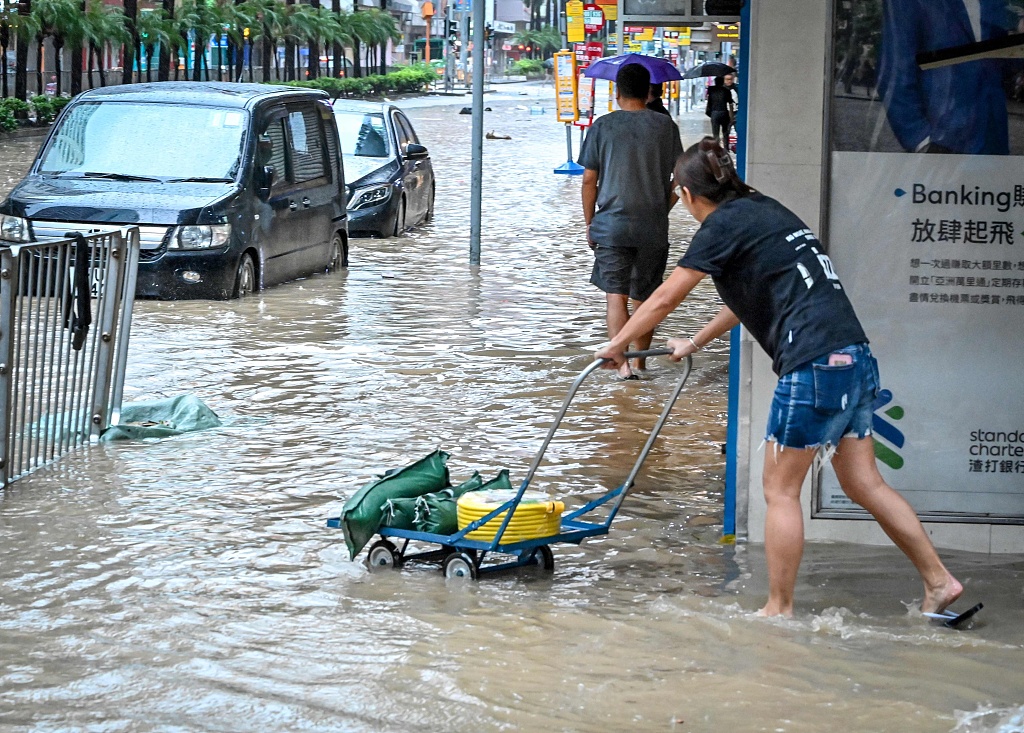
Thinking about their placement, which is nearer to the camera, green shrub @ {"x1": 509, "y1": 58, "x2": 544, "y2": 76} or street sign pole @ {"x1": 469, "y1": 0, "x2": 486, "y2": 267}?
street sign pole @ {"x1": 469, "y1": 0, "x2": 486, "y2": 267}

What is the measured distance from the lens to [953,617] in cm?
524

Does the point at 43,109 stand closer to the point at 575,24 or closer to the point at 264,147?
the point at 575,24

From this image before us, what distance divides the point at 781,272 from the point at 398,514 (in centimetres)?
172

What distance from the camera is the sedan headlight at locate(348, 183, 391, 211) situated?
17906 mm

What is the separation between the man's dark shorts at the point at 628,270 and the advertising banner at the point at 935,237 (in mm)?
3618

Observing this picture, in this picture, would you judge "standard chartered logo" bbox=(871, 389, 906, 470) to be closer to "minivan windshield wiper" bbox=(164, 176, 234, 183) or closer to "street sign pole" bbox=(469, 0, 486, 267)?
"minivan windshield wiper" bbox=(164, 176, 234, 183)

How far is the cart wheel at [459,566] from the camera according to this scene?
18.7ft

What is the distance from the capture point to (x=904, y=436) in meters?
6.14

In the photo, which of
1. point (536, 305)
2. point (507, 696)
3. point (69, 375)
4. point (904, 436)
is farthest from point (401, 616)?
A: point (536, 305)

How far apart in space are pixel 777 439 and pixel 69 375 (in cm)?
443

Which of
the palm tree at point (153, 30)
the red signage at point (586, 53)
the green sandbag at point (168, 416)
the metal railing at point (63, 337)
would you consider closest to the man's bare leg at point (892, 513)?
the metal railing at point (63, 337)

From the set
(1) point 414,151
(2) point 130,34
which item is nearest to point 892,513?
(1) point 414,151

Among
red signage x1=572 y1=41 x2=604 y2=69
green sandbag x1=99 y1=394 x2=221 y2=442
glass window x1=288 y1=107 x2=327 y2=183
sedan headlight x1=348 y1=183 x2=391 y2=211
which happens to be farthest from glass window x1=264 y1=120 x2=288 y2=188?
red signage x1=572 y1=41 x2=604 y2=69

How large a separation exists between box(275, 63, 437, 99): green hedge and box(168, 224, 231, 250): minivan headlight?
44.8m
